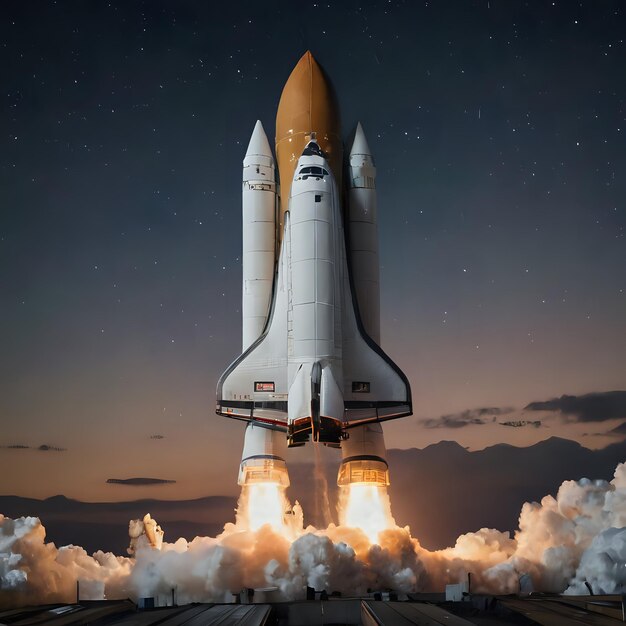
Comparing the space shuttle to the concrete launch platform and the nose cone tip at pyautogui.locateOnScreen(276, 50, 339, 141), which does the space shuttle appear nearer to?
the nose cone tip at pyautogui.locateOnScreen(276, 50, 339, 141)

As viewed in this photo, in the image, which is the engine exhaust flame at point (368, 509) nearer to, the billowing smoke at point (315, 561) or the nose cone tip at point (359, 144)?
the billowing smoke at point (315, 561)

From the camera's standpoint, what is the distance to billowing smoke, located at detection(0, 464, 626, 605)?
66.4 feet

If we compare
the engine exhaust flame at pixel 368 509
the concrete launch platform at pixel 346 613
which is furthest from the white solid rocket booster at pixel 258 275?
the concrete launch platform at pixel 346 613

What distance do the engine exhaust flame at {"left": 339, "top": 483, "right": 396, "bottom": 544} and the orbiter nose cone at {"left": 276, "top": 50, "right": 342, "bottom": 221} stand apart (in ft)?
19.9

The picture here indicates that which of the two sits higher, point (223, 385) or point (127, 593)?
point (223, 385)

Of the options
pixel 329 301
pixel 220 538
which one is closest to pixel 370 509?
pixel 220 538

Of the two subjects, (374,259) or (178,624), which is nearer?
(178,624)

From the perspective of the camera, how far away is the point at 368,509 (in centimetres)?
2150

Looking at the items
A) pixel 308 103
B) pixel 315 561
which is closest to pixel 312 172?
pixel 308 103

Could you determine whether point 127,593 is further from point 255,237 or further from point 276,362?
point 255,237

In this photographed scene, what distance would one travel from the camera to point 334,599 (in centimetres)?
1948

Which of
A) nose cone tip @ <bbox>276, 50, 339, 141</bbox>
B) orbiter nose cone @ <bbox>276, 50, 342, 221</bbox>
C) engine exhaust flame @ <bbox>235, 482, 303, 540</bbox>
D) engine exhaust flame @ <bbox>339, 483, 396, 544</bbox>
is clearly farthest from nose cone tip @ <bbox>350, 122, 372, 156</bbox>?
engine exhaust flame @ <bbox>235, 482, 303, 540</bbox>

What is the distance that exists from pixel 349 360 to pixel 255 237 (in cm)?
342

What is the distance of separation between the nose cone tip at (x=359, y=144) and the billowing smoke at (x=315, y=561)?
7.25 metres
